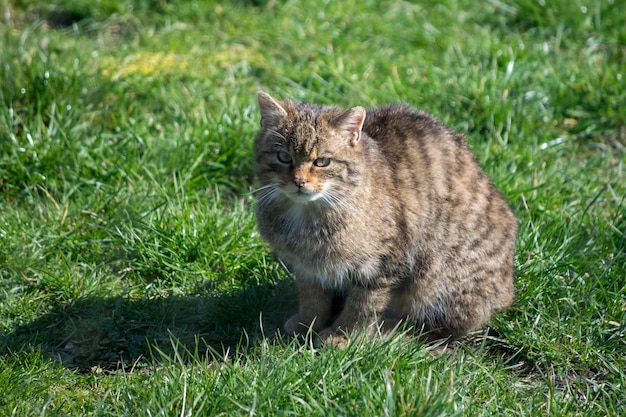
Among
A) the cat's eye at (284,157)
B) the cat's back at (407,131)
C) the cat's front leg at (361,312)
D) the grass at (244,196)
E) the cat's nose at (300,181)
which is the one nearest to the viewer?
the grass at (244,196)

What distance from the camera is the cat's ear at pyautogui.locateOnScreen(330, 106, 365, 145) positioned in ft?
13.3

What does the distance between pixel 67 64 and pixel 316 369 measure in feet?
11.0

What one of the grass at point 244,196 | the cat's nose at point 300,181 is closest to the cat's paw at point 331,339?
the grass at point 244,196

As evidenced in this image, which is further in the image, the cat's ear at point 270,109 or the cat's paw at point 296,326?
the cat's paw at point 296,326

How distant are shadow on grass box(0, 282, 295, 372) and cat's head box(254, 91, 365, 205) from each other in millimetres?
778

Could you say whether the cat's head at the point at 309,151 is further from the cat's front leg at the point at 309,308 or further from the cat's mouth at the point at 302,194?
the cat's front leg at the point at 309,308

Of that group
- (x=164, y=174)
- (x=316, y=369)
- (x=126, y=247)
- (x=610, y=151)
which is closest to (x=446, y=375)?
(x=316, y=369)

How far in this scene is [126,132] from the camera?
562 cm

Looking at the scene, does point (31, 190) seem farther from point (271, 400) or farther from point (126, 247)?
point (271, 400)

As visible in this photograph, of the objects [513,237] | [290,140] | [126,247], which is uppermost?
[290,140]

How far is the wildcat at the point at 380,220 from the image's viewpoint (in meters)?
4.09

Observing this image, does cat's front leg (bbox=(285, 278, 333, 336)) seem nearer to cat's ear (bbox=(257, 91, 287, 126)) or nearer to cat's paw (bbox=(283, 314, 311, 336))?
cat's paw (bbox=(283, 314, 311, 336))

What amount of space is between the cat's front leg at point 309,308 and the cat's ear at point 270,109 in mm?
859

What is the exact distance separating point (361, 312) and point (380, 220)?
1.61ft
